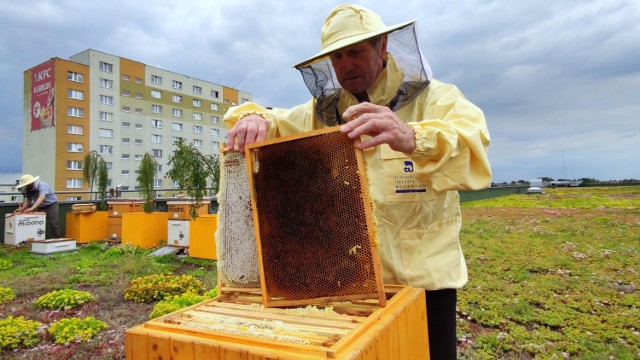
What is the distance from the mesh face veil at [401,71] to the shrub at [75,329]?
421 cm

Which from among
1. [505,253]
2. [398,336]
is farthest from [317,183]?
[505,253]

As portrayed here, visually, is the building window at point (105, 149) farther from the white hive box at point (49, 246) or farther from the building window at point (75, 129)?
the white hive box at point (49, 246)

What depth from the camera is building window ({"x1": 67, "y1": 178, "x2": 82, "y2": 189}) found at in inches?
1501

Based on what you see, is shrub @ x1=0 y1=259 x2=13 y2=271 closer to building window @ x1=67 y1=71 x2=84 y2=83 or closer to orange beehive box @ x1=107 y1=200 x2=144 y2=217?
orange beehive box @ x1=107 y1=200 x2=144 y2=217

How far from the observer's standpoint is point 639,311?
16.3ft

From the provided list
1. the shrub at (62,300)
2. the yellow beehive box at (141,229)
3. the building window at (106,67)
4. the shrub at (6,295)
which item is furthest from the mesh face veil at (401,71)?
the building window at (106,67)

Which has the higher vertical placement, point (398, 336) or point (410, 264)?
point (410, 264)

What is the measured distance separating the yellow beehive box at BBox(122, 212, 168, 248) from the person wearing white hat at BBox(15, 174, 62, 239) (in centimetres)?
228

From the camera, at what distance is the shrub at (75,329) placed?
14.8ft

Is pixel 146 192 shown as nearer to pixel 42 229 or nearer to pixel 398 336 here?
pixel 42 229

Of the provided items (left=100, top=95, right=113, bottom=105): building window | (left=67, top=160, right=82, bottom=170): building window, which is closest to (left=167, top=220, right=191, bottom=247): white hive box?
(left=67, top=160, right=82, bottom=170): building window

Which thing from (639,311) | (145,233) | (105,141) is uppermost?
(105,141)

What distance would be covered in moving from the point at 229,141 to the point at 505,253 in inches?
337

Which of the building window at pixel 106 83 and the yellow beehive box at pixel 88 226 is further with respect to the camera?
the building window at pixel 106 83
